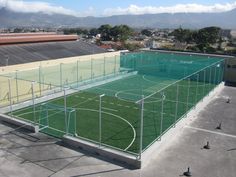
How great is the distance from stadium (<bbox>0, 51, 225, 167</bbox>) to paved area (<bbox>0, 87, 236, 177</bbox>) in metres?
0.78

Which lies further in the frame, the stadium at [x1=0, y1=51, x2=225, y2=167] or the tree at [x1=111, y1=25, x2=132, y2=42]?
the tree at [x1=111, y1=25, x2=132, y2=42]

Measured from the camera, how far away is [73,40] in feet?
125

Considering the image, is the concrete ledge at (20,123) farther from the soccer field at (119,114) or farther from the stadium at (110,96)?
the soccer field at (119,114)

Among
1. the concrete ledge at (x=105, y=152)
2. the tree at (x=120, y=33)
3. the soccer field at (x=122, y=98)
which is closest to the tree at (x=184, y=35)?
the tree at (x=120, y=33)

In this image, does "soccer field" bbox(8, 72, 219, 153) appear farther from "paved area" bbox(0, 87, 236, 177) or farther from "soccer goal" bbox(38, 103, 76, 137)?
"paved area" bbox(0, 87, 236, 177)

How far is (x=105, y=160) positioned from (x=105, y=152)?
0.39 metres

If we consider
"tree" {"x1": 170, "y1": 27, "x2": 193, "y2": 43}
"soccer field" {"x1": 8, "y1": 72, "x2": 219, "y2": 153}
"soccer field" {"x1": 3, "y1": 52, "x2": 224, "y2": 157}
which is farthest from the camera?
"tree" {"x1": 170, "y1": 27, "x2": 193, "y2": 43}

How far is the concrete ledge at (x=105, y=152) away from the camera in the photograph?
13.7m

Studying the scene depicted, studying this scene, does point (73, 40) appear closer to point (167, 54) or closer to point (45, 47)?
point (45, 47)

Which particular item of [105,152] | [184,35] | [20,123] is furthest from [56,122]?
[184,35]

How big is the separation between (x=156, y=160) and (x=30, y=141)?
6681 mm

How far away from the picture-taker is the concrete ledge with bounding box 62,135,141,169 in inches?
541

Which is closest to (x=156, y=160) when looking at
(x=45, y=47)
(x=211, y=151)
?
(x=211, y=151)

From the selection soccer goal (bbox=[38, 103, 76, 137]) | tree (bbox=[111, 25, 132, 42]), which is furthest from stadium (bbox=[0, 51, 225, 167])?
tree (bbox=[111, 25, 132, 42])
